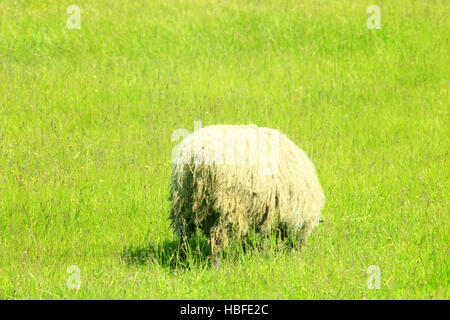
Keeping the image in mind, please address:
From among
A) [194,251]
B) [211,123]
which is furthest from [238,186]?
[211,123]

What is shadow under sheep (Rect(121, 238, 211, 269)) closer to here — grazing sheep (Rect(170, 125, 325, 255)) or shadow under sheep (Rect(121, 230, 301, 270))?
shadow under sheep (Rect(121, 230, 301, 270))

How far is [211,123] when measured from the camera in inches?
342

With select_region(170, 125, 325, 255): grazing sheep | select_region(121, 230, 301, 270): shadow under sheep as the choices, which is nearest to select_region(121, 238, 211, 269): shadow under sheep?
select_region(121, 230, 301, 270): shadow under sheep

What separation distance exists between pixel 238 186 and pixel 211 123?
12.9 ft

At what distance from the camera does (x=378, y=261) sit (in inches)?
197

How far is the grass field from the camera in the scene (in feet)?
16.1

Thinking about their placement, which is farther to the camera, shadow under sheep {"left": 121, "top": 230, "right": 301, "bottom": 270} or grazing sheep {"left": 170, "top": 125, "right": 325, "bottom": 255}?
shadow under sheep {"left": 121, "top": 230, "right": 301, "bottom": 270}

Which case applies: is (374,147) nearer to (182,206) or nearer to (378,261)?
(378,261)

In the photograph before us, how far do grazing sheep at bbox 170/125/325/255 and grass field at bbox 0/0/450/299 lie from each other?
0.30m

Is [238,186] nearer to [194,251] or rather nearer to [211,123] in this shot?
[194,251]

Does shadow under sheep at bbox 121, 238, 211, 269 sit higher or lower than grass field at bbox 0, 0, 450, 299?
lower

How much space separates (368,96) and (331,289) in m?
5.82

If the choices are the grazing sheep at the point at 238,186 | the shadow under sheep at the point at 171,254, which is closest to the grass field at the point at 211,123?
the shadow under sheep at the point at 171,254
